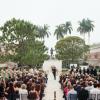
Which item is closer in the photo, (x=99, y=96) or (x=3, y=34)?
(x=99, y=96)

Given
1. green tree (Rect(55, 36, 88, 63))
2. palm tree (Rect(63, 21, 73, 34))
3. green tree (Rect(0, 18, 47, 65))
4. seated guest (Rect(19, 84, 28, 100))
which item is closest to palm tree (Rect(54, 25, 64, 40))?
palm tree (Rect(63, 21, 73, 34))

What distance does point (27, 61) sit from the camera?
99688 mm

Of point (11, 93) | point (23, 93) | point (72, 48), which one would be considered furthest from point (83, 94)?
point (72, 48)

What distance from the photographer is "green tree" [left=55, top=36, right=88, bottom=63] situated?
404 feet

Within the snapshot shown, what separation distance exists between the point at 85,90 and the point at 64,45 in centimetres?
9987

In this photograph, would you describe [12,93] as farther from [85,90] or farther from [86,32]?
[86,32]

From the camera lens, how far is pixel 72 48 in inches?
4825

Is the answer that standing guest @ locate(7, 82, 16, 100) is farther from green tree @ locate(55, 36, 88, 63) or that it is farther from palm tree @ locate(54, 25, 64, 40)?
palm tree @ locate(54, 25, 64, 40)

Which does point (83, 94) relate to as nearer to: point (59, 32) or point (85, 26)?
point (85, 26)

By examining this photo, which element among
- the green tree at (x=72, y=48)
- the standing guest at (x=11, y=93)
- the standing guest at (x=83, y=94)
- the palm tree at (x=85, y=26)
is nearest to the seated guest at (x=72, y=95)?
the standing guest at (x=83, y=94)

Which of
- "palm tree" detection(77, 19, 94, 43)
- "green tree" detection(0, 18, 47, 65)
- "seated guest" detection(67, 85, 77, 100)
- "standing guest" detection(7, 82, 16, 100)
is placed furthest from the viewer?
"palm tree" detection(77, 19, 94, 43)

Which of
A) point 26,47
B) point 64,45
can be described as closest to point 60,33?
point 64,45

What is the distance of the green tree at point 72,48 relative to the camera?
123062mm

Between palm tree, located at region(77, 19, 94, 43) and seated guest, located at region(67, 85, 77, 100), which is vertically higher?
palm tree, located at region(77, 19, 94, 43)
